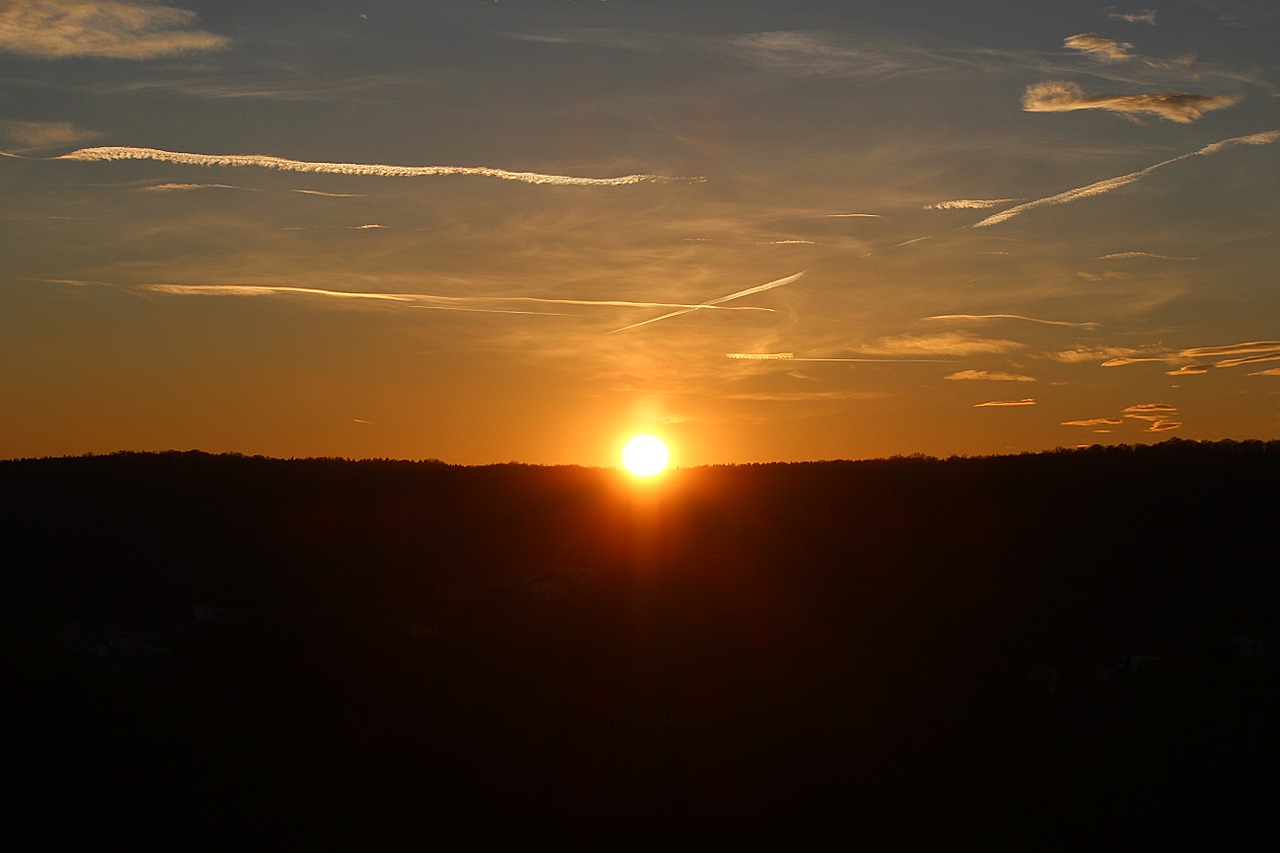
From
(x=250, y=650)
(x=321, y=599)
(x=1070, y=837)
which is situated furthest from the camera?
(x=321, y=599)

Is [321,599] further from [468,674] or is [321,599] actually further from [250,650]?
[468,674]

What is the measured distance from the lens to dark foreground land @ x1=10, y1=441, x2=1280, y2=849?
2392 centimetres

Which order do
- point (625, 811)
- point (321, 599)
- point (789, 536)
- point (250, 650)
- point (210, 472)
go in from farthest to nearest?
point (210, 472) → point (789, 536) → point (321, 599) → point (250, 650) → point (625, 811)

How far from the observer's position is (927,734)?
26.3 m

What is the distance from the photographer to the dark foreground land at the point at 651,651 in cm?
2392

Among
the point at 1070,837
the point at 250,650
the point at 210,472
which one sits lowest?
the point at 1070,837

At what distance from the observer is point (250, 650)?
35.1 metres

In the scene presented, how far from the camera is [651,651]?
36.0 metres

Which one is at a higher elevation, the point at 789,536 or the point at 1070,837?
the point at 789,536

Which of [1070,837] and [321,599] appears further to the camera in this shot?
[321,599]

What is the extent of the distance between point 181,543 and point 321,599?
40.0ft

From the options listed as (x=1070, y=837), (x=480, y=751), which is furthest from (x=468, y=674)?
(x=1070, y=837)

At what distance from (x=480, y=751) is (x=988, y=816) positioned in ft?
35.7

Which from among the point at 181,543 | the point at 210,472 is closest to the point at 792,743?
the point at 181,543
